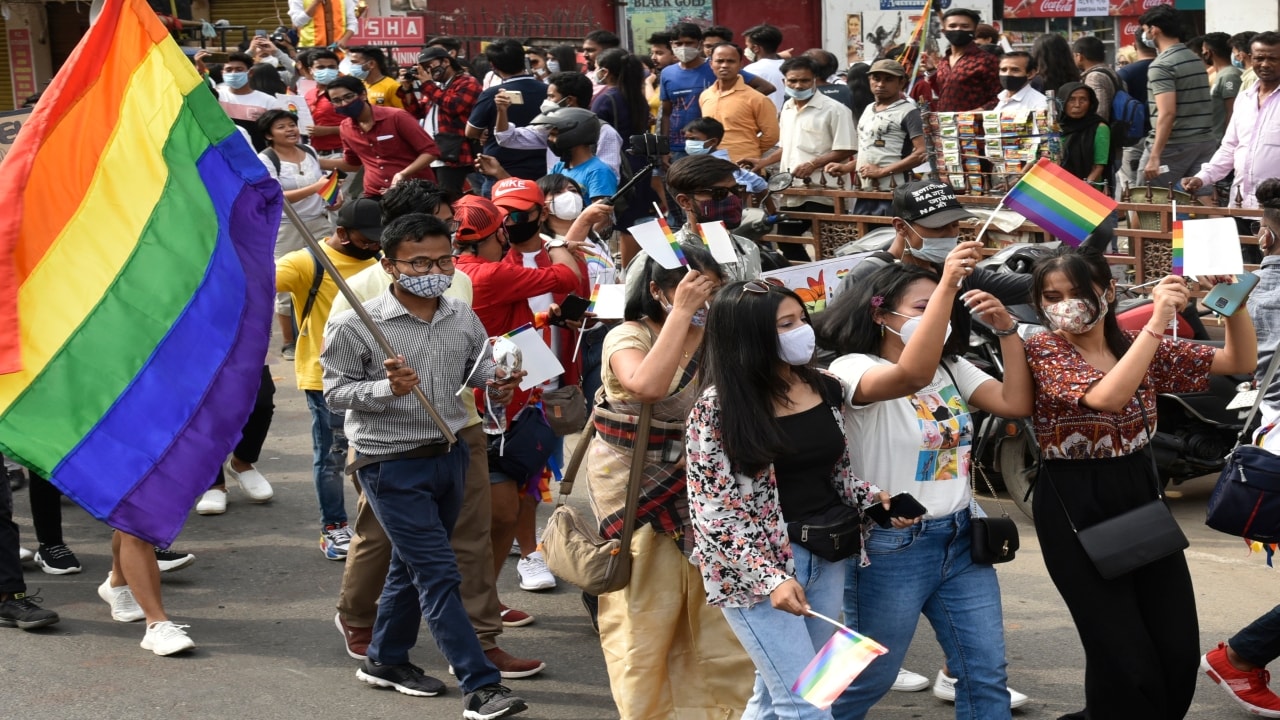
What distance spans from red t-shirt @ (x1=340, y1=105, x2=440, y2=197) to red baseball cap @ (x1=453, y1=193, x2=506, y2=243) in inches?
206

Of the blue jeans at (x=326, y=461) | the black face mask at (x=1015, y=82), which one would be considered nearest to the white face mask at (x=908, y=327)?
the blue jeans at (x=326, y=461)

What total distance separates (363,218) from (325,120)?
8.14 m

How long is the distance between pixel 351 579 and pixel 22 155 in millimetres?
1994

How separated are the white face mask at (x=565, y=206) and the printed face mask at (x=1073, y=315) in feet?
10.7

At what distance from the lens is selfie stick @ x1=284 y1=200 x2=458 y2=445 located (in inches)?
196

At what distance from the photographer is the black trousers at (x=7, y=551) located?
251 inches

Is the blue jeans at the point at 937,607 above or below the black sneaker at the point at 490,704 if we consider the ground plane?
above

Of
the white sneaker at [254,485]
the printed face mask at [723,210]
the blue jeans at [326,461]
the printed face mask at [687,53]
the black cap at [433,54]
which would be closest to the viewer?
the printed face mask at [723,210]

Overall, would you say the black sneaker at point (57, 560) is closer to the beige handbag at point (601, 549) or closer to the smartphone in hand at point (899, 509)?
the beige handbag at point (601, 549)

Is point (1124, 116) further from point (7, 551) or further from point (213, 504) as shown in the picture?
point (7, 551)

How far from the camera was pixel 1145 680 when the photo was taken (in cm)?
431

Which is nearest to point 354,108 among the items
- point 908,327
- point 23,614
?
point 23,614

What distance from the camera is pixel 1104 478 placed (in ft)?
14.5

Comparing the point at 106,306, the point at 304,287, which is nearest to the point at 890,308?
the point at 106,306
